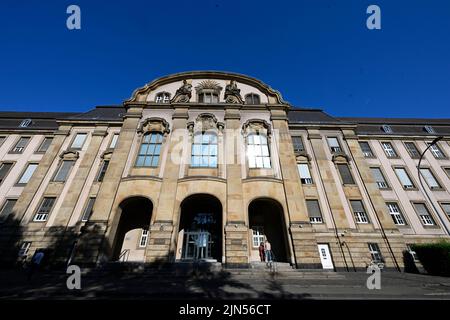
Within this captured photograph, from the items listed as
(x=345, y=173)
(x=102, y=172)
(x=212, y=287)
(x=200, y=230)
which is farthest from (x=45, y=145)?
(x=345, y=173)

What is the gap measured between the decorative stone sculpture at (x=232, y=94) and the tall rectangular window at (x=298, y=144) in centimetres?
675

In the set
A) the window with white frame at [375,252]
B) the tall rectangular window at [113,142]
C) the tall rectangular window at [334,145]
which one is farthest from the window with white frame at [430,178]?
the tall rectangular window at [113,142]

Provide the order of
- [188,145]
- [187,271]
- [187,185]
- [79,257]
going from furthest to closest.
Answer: [188,145], [187,185], [79,257], [187,271]

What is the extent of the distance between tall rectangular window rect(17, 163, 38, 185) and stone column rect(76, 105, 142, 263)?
10208mm

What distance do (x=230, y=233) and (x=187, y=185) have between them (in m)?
4.63

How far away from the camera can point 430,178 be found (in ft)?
67.2

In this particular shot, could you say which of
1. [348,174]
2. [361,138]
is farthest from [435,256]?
[361,138]

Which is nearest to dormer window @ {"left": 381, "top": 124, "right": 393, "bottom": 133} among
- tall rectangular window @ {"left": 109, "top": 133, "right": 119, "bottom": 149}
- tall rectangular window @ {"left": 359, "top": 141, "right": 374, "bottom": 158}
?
tall rectangular window @ {"left": 359, "top": 141, "right": 374, "bottom": 158}

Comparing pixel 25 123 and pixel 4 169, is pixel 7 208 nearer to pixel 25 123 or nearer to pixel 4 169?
pixel 4 169

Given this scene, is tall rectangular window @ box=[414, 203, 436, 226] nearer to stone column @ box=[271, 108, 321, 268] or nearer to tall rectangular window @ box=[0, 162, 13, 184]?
stone column @ box=[271, 108, 321, 268]

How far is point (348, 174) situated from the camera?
18391mm

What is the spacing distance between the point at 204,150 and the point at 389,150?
Answer: 67.7 feet

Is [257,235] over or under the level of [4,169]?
under

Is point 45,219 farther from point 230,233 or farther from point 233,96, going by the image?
point 233,96
